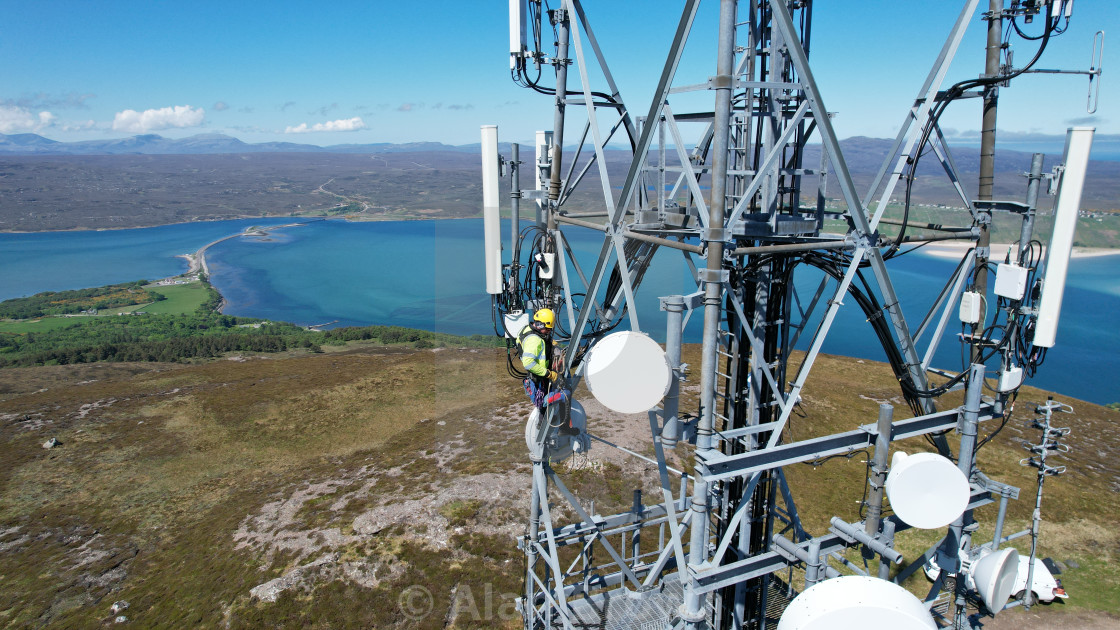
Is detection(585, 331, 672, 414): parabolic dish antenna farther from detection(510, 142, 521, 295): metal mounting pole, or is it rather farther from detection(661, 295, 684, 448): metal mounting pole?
detection(510, 142, 521, 295): metal mounting pole

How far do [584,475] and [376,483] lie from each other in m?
7.38

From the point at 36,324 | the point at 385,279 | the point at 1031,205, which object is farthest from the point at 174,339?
the point at 385,279

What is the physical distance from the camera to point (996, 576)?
303 inches

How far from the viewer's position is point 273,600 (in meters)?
14.3

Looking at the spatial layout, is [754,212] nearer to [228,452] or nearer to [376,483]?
[376,483]

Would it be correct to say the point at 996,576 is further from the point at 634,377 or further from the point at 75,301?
the point at 75,301

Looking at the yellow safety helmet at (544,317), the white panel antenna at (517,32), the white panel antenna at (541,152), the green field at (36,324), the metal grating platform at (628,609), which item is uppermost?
the white panel antenna at (517,32)

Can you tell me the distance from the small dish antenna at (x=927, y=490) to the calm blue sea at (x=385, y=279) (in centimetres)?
952

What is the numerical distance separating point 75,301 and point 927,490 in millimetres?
115943

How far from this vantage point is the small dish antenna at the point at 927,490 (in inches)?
254

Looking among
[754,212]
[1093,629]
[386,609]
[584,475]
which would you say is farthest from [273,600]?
[1093,629]

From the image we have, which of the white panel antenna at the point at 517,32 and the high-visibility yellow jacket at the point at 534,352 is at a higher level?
the white panel antenna at the point at 517,32

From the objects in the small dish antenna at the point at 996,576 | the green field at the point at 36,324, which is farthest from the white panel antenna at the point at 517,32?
the green field at the point at 36,324

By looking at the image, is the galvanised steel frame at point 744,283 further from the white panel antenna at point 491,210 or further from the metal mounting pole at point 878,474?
the white panel antenna at point 491,210
